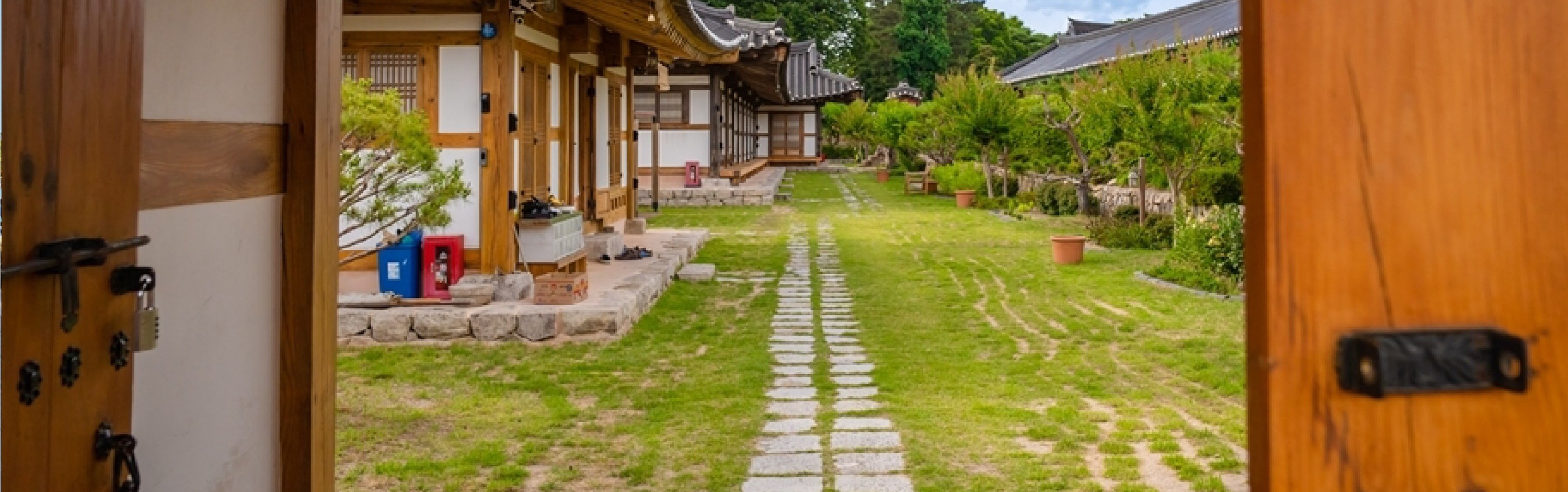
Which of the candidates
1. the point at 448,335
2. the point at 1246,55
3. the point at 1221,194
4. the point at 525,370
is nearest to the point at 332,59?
the point at 1246,55

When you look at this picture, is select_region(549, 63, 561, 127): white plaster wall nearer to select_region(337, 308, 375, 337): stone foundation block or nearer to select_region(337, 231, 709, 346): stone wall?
select_region(337, 231, 709, 346): stone wall

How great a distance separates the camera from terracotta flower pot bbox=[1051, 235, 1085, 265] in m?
12.6

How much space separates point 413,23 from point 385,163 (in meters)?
1.95

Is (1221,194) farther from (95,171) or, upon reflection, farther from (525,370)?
(95,171)

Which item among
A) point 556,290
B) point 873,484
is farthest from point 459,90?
point 873,484

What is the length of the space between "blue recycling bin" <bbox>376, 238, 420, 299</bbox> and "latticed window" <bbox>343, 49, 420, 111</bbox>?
1.25 m

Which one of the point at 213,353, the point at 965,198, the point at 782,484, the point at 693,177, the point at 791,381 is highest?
the point at 693,177

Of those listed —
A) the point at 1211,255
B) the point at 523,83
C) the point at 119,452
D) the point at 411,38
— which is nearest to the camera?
the point at 119,452

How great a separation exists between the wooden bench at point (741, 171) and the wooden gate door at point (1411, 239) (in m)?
22.9

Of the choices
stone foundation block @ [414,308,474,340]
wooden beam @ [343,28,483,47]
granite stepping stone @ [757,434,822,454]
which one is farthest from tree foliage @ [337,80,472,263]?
granite stepping stone @ [757,434,822,454]

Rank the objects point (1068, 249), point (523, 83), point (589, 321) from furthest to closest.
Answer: point (1068, 249), point (523, 83), point (589, 321)

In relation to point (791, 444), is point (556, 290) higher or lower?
higher

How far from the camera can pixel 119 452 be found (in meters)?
2.20

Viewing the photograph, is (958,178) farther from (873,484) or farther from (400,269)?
(873,484)
